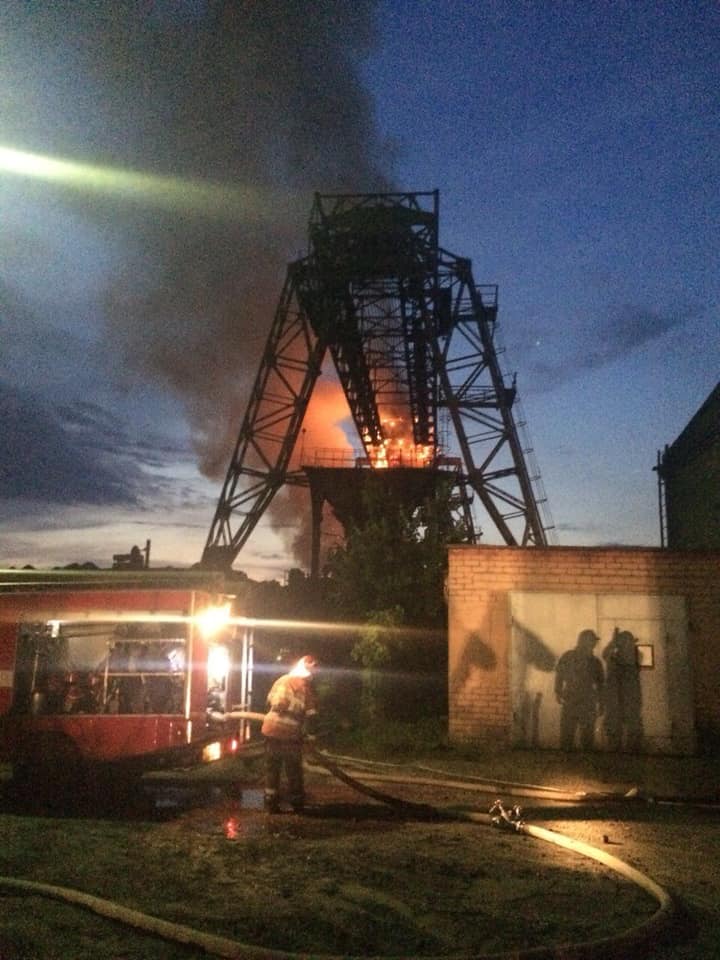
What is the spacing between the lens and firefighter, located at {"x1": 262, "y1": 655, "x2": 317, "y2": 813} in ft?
28.7

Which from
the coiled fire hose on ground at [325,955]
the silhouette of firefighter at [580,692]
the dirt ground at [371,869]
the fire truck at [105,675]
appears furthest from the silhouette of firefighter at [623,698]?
the coiled fire hose on ground at [325,955]

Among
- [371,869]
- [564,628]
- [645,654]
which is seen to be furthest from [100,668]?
[645,654]

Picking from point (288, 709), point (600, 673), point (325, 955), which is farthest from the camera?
point (600, 673)

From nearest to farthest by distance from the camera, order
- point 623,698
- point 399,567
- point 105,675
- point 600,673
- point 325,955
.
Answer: point 325,955
point 105,675
point 623,698
point 600,673
point 399,567

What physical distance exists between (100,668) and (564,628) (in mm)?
6882

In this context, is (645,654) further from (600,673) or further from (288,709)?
(288,709)

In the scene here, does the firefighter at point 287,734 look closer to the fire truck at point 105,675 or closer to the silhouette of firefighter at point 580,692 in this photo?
the fire truck at point 105,675

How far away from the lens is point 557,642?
1302 centimetres

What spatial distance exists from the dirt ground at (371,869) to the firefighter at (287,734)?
0.78 feet

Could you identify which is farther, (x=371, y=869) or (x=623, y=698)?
(x=623, y=698)

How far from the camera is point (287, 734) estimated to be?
29.1 feet

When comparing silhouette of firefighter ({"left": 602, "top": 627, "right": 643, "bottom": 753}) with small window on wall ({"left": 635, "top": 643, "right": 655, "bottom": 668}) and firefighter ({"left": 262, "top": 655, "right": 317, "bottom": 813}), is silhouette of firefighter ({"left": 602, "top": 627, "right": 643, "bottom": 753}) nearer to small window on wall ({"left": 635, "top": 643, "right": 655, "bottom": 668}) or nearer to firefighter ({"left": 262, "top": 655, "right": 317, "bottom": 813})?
small window on wall ({"left": 635, "top": 643, "right": 655, "bottom": 668})

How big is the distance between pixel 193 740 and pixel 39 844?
202 cm

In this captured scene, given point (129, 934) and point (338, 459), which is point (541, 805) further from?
point (338, 459)
